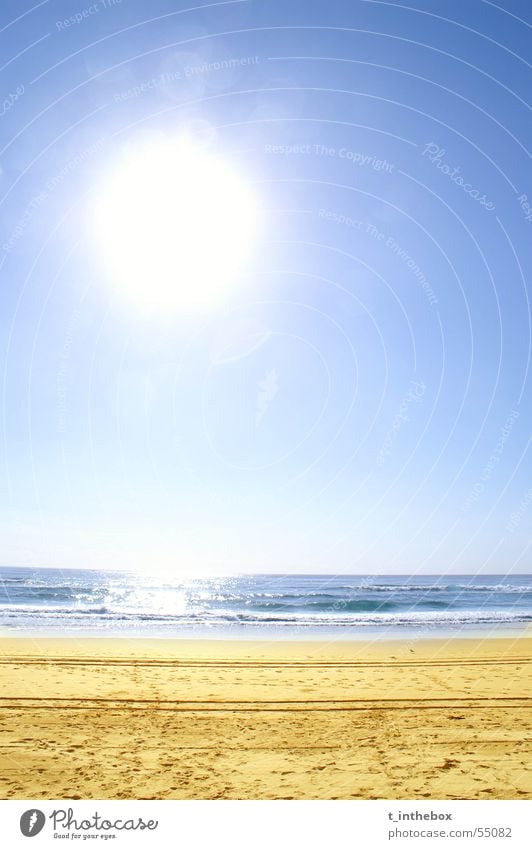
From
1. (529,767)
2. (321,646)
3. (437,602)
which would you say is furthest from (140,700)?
(437,602)

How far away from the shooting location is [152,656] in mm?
19953

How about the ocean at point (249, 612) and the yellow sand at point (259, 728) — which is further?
the ocean at point (249, 612)

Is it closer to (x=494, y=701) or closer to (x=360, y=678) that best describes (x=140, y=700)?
(x=360, y=678)

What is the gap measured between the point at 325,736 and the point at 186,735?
2723 mm

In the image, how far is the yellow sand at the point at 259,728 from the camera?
26.2 ft
